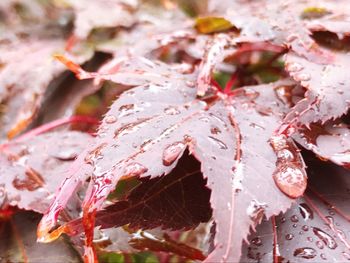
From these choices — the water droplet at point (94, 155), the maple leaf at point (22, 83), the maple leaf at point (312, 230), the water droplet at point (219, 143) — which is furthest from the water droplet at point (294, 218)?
the maple leaf at point (22, 83)

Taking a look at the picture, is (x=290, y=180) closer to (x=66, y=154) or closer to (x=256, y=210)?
(x=256, y=210)

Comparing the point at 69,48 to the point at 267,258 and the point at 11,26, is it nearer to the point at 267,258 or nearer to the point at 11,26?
the point at 11,26

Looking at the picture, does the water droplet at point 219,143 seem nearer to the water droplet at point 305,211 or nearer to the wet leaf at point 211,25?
the water droplet at point 305,211

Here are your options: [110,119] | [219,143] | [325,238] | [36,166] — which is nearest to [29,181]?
[36,166]

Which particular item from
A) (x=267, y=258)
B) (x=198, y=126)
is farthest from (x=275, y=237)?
(x=198, y=126)

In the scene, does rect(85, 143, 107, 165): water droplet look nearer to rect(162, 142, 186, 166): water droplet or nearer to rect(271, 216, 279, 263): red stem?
rect(162, 142, 186, 166): water droplet

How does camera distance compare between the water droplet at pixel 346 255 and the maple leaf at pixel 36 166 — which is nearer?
the water droplet at pixel 346 255
